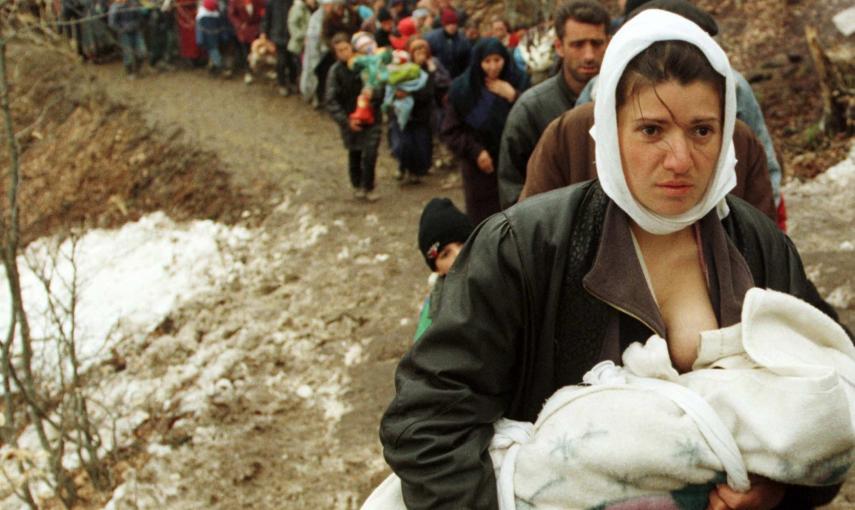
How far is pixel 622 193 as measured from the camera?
1.71 metres

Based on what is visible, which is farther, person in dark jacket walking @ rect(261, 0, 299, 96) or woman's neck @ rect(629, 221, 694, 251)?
person in dark jacket walking @ rect(261, 0, 299, 96)

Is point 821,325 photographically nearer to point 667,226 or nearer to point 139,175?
point 667,226

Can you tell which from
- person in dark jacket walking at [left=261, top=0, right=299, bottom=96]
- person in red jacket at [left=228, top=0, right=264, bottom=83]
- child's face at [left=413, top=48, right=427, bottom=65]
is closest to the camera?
child's face at [left=413, top=48, right=427, bottom=65]

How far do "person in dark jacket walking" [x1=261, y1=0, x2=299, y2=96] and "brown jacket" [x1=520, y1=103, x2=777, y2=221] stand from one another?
11576 mm

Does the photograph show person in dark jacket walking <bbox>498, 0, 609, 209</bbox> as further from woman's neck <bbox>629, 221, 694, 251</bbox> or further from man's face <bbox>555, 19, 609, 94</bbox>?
woman's neck <bbox>629, 221, 694, 251</bbox>

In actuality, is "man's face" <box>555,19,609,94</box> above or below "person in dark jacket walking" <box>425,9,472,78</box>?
above

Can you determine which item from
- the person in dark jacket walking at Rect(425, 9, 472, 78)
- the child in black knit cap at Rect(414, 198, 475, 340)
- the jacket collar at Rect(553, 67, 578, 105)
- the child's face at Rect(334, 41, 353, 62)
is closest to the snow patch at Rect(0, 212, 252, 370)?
the child's face at Rect(334, 41, 353, 62)

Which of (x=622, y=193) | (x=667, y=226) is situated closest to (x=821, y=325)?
(x=667, y=226)

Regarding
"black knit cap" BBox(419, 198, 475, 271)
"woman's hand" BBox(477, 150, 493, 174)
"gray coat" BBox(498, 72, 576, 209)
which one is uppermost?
"gray coat" BBox(498, 72, 576, 209)

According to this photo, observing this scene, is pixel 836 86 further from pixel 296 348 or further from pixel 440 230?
pixel 440 230

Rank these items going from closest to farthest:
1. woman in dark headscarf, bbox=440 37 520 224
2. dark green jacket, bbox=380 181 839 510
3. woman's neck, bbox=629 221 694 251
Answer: dark green jacket, bbox=380 181 839 510 < woman's neck, bbox=629 221 694 251 < woman in dark headscarf, bbox=440 37 520 224

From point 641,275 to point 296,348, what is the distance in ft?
19.3

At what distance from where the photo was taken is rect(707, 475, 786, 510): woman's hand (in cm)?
156

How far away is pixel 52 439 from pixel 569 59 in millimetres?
5353
